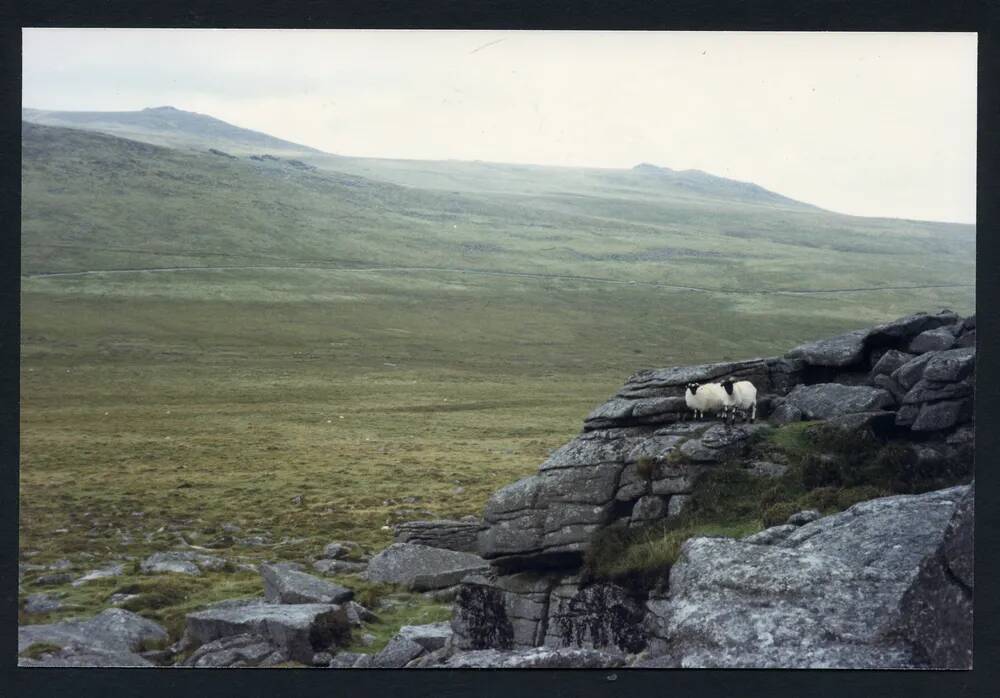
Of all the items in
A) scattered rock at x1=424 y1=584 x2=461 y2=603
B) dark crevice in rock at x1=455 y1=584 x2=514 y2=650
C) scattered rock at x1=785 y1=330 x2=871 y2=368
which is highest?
scattered rock at x1=785 y1=330 x2=871 y2=368

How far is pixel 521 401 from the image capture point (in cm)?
8419

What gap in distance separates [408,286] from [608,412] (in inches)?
4958

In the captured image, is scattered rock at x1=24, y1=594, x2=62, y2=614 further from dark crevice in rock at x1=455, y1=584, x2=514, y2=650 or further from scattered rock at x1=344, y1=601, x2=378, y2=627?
dark crevice in rock at x1=455, y1=584, x2=514, y2=650

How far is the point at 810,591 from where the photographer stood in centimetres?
1291

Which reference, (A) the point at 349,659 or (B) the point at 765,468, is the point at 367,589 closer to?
(A) the point at 349,659

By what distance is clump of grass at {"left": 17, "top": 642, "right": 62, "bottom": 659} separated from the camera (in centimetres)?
1616

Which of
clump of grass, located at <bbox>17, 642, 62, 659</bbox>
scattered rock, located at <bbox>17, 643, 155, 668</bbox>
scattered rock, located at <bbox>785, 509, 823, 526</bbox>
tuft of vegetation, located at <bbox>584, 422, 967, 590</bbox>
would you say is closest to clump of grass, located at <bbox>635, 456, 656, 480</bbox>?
tuft of vegetation, located at <bbox>584, 422, 967, 590</bbox>

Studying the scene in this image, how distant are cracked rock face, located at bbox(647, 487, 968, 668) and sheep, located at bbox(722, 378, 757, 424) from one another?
11.0ft

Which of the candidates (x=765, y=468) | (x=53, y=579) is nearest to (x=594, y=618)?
(x=765, y=468)

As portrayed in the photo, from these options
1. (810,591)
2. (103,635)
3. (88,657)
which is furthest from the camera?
(103,635)

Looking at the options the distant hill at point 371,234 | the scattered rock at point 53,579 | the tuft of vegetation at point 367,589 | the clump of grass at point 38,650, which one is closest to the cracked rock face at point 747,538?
the tuft of vegetation at point 367,589

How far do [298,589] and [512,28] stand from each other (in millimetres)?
11542

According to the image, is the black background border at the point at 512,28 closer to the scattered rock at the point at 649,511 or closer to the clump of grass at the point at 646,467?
the scattered rock at the point at 649,511

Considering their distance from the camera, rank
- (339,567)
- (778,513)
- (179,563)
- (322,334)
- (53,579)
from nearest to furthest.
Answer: (778,513)
(53,579)
(339,567)
(179,563)
(322,334)
